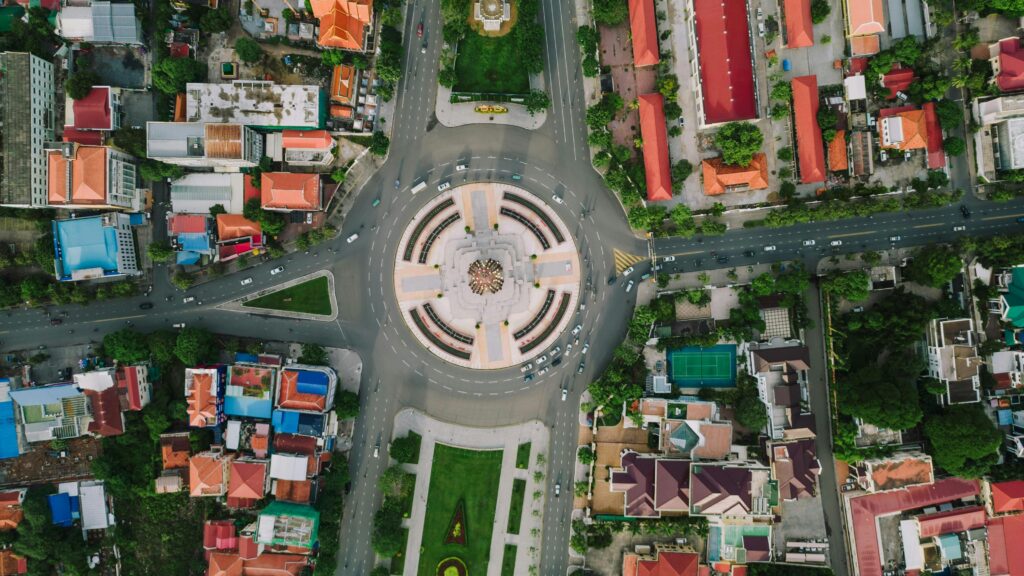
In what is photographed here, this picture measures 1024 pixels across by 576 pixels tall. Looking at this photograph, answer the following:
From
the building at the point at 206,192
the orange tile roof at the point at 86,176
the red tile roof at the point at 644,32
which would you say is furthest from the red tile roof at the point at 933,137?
the orange tile roof at the point at 86,176

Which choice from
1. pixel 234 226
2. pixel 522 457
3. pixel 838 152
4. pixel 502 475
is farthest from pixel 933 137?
pixel 234 226

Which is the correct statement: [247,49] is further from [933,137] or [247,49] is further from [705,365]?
[933,137]

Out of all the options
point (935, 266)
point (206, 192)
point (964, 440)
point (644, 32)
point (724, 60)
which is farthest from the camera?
point (206, 192)

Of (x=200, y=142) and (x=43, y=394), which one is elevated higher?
(x=200, y=142)

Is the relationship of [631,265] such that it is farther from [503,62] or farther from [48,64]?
[48,64]

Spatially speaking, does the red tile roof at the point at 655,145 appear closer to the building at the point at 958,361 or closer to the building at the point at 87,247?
the building at the point at 958,361

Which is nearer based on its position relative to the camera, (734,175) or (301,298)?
(734,175)

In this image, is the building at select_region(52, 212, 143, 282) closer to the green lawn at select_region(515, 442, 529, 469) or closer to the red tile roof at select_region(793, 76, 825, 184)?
the green lawn at select_region(515, 442, 529, 469)
